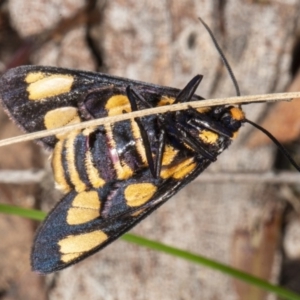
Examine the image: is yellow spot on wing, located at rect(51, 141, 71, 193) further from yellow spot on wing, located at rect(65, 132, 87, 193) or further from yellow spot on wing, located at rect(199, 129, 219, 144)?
yellow spot on wing, located at rect(199, 129, 219, 144)

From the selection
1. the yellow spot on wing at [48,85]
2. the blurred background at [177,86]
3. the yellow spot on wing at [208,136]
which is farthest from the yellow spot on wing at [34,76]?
the blurred background at [177,86]

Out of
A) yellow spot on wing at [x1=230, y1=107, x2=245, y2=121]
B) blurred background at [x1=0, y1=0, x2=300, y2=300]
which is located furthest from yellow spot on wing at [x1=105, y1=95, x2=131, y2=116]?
blurred background at [x1=0, y1=0, x2=300, y2=300]

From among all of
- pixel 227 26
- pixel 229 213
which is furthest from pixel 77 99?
pixel 229 213

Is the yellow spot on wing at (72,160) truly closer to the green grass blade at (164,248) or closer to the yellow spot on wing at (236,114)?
the green grass blade at (164,248)

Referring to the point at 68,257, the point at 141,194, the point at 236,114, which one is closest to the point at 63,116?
the point at 141,194

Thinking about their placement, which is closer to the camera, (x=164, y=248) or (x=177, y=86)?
(x=164, y=248)

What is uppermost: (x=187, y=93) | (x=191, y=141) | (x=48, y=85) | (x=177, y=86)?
(x=177, y=86)

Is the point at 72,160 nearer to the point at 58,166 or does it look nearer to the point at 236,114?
the point at 58,166

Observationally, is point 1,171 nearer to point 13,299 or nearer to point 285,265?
point 13,299
